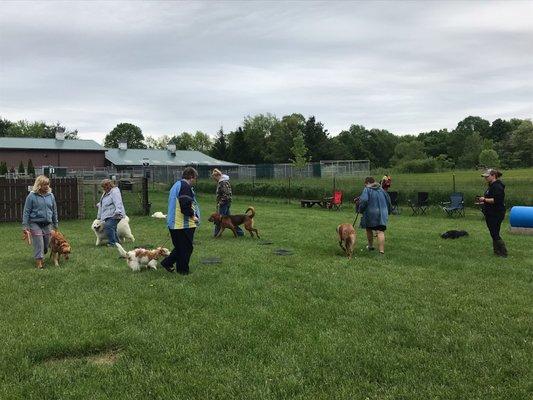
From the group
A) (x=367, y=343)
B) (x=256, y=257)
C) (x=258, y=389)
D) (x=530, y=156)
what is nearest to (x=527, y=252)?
(x=256, y=257)

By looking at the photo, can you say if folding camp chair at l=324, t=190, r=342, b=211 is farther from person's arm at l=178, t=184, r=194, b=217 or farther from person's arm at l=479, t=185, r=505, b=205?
person's arm at l=178, t=184, r=194, b=217

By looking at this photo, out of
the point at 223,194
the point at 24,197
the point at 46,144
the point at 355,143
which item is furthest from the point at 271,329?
the point at 355,143

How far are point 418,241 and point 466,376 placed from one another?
7840mm

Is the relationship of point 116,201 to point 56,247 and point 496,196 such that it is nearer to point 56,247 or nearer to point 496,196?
point 56,247

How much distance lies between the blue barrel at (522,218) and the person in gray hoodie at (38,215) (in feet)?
37.8

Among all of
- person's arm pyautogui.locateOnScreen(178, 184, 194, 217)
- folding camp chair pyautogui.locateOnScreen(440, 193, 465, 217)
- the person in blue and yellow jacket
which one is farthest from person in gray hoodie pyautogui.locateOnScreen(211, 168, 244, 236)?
folding camp chair pyautogui.locateOnScreen(440, 193, 465, 217)

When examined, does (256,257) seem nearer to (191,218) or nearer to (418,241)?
(191,218)

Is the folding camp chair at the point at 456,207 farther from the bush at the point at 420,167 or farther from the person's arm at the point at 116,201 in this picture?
the bush at the point at 420,167

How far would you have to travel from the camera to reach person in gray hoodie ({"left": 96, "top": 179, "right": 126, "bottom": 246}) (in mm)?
10172

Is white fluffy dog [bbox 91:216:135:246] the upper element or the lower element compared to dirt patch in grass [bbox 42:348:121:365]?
upper

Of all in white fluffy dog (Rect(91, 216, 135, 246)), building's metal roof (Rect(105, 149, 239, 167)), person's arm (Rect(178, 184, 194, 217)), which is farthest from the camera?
building's metal roof (Rect(105, 149, 239, 167))

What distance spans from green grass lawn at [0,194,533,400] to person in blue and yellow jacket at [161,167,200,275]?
31 centimetres

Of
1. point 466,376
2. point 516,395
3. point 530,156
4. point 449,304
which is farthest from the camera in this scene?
point 530,156

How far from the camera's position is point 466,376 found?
3.72 m
